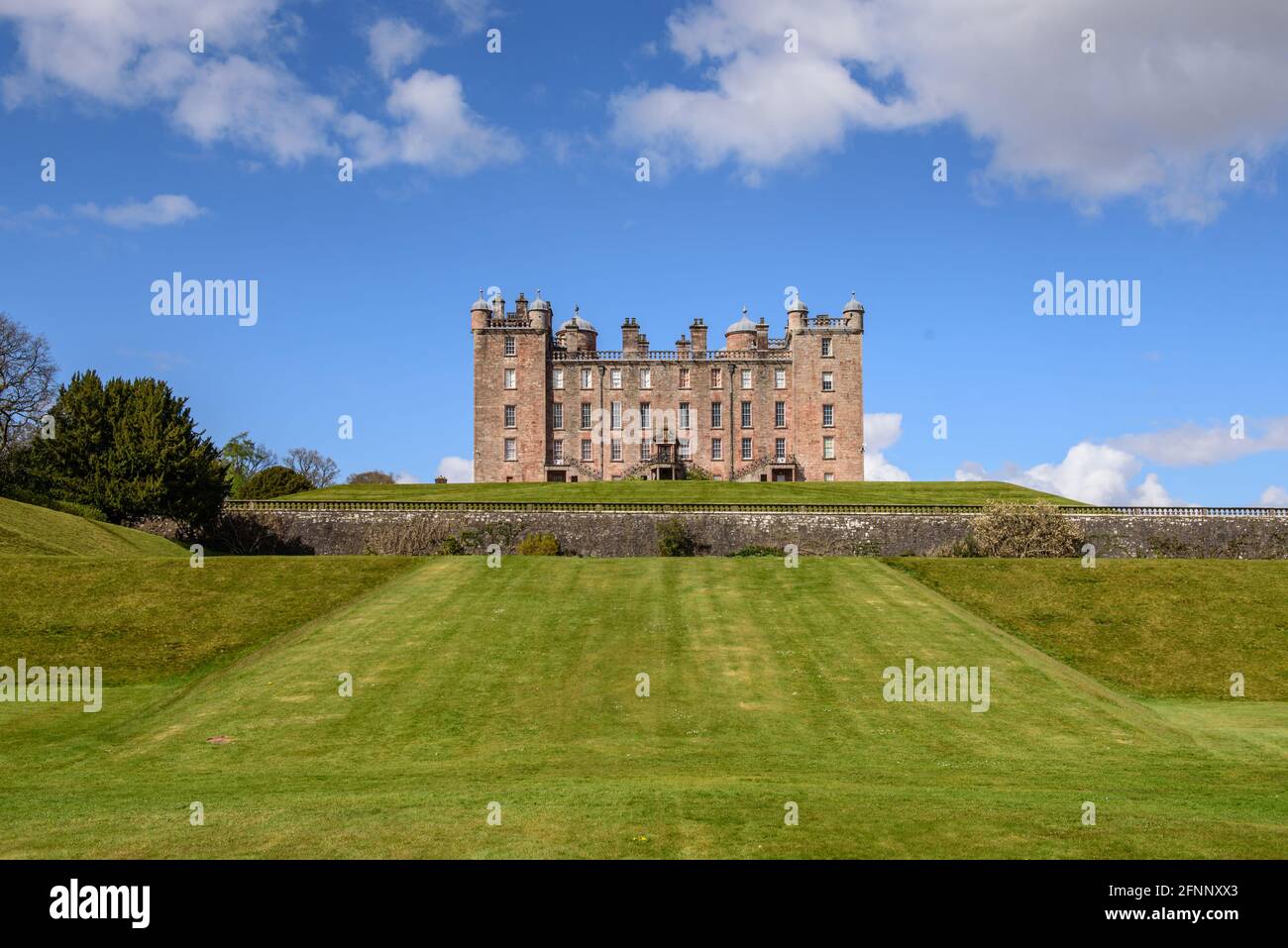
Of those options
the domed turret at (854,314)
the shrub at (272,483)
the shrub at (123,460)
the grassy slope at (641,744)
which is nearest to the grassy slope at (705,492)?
the shrub at (272,483)

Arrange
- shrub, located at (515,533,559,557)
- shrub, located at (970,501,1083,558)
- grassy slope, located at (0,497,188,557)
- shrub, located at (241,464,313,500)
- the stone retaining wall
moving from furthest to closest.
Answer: shrub, located at (241,464,313,500) < the stone retaining wall < shrub, located at (515,533,559,557) < shrub, located at (970,501,1083,558) < grassy slope, located at (0,497,188,557)

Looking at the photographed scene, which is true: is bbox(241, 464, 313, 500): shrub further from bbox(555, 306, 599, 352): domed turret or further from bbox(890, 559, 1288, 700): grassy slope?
bbox(890, 559, 1288, 700): grassy slope

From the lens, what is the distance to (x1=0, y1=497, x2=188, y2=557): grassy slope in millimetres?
43375

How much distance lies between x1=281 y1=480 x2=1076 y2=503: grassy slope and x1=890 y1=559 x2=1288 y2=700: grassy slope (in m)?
27.9

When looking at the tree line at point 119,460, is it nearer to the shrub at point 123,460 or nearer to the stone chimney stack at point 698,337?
the shrub at point 123,460

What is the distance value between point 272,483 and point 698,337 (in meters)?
39.4

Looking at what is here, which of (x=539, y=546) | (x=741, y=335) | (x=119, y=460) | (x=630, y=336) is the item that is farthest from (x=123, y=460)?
A: (x=741, y=335)

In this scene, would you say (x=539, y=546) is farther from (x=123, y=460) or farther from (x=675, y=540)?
(x=123, y=460)

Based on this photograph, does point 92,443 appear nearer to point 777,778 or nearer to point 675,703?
point 675,703

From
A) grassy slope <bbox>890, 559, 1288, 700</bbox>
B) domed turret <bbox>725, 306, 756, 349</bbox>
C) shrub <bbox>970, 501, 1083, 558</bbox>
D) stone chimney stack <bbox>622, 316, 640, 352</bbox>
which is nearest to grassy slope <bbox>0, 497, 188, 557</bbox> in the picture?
grassy slope <bbox>890, 559, 1288, 700</bbox>

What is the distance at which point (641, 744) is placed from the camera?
77.5 ft

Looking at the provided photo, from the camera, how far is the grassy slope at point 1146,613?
33031 millimetres
